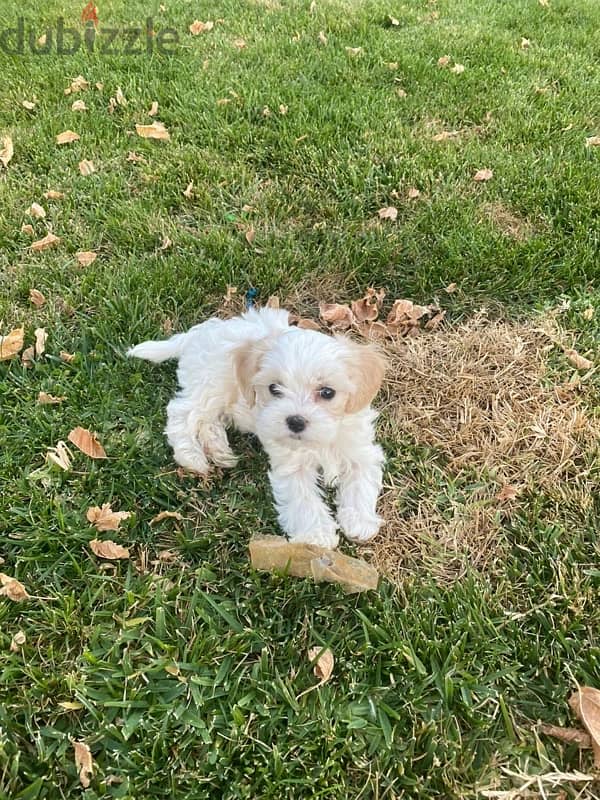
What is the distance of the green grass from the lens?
197 cm

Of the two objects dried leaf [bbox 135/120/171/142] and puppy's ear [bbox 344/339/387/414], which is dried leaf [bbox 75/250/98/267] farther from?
puppy's ear [bbox 344/339/387/414]

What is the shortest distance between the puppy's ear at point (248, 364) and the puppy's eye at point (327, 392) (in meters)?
0.28

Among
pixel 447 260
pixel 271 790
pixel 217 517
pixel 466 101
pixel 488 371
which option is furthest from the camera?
pixel 466 101

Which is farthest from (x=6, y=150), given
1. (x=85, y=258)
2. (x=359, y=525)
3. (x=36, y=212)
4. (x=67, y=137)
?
(x=359, y=525)

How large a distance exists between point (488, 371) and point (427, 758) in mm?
1834

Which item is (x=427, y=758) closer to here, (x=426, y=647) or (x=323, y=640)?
(x=426, y=647)

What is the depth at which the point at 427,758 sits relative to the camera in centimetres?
191

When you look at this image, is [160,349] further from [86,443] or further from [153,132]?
[153,132]

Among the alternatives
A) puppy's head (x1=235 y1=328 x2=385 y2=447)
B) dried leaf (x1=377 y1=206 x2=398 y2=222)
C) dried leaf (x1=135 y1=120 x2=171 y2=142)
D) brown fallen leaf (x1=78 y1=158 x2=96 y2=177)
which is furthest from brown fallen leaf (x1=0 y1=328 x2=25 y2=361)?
dried leaf (x1=377 y1=206 x2=398 y2=222)

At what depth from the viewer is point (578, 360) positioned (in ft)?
10.1

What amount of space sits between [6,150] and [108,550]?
135 inches

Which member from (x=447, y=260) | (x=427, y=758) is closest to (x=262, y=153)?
(x=447, y=260)

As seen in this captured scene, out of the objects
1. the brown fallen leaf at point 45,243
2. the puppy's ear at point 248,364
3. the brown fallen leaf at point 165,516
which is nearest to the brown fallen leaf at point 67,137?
the brown fallen leaf at point 45,243

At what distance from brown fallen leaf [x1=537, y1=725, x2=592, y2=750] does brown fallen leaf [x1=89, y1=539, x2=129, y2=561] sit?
5.29 feet
